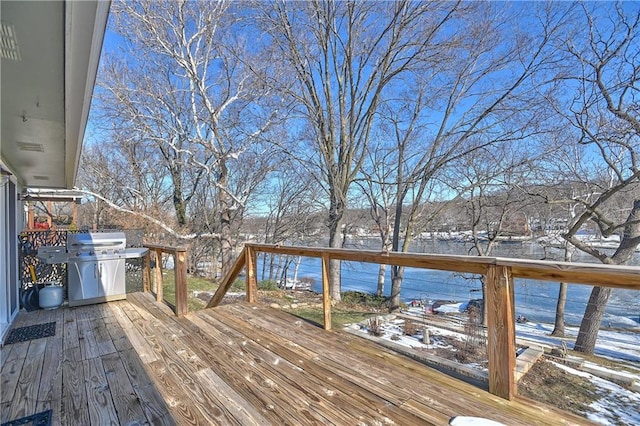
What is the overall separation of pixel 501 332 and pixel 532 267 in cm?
43

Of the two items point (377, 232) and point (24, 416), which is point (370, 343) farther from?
point (377, 232)

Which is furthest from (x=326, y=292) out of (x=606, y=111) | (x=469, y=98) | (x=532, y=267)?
(x=469, y=98)

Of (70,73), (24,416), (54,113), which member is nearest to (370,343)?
(24,416)

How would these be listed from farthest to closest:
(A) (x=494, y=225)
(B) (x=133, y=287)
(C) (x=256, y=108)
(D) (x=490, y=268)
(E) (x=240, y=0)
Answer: (A) (x=494, y=225), (C) (x=256, y=108), (E) (x=240, y=0), (B) (x=133, y=287), (D) (x=490, y=268)

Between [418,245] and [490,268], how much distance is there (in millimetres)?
12436

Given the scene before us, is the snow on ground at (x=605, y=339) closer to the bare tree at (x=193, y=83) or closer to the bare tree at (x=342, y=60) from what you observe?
the bare tree at (x=342, y=60)

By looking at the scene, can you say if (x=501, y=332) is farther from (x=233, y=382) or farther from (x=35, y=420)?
(x=35, y=420)

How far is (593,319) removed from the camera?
7.22 meters

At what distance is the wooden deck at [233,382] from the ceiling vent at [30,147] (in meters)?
2.02

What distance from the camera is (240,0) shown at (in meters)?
7.90

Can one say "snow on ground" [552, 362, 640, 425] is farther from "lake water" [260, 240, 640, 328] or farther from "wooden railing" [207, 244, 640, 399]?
"lake water" [260, 240, 640, 328]

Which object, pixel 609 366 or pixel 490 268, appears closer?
pixel 490 268

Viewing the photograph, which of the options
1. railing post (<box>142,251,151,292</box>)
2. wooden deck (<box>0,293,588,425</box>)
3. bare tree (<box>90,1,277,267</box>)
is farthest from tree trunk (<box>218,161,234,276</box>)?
wooden deck (<box>0,293,588,425</box>)

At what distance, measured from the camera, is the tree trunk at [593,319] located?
6.98m
